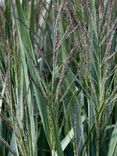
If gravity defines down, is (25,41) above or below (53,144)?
above

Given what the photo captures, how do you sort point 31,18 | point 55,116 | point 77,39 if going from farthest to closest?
point 31,18, point 77,39, point 55,116

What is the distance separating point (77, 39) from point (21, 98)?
0.20 metres

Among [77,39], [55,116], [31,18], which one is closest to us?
[55,116]

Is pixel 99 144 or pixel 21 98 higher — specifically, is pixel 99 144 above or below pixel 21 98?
below

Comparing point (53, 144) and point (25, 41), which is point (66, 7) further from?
point (53, 144)

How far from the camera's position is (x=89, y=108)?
3.41 feet

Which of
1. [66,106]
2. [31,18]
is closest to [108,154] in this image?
[66,106]

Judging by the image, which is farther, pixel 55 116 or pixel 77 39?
pixel 77 39

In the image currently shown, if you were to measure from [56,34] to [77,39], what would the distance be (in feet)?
0.44

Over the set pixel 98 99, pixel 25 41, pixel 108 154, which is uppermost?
pixel 25 41

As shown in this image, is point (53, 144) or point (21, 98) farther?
point (21, 98)

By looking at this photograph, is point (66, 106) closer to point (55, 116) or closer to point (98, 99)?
point (98, 99)

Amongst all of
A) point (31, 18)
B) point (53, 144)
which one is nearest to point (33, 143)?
point (53, 144)

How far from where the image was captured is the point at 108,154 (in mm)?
973
